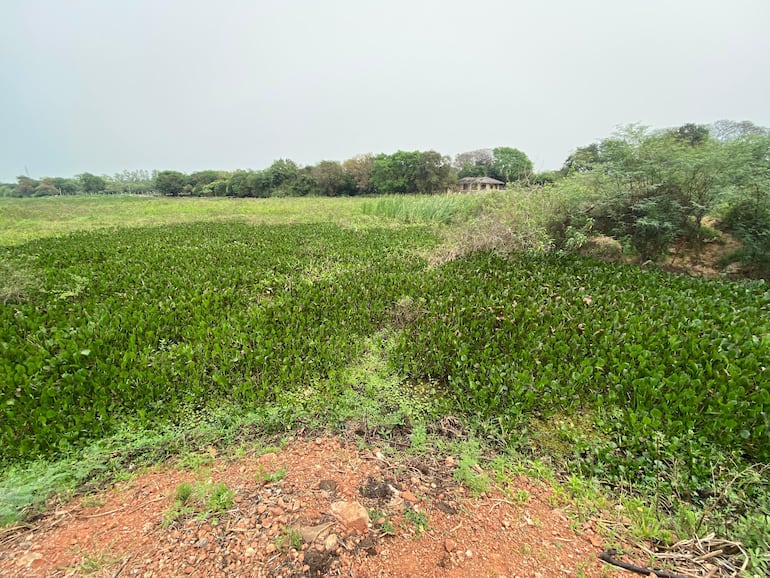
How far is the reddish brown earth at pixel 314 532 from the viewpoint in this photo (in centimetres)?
153

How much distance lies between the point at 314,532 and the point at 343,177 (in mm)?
37971

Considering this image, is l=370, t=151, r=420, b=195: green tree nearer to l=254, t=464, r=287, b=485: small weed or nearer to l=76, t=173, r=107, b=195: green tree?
l=254, t=464, r=287, b=485: small weed

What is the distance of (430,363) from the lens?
330 cm

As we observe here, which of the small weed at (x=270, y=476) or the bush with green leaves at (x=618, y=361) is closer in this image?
the small weed at (x=270, y=476)

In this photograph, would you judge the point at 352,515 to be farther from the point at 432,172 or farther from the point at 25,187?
the point at 25,187

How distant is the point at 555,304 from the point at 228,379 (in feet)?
12.1

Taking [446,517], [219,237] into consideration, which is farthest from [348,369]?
[219,237]

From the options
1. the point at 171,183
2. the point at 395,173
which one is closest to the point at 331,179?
the point at 395,173

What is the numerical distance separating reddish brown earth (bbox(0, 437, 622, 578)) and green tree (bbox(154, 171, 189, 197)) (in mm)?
53231

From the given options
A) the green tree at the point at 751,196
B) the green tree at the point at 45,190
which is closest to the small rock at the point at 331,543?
the green tree at the point at 751,196

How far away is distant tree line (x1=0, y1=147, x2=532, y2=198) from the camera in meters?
32.2

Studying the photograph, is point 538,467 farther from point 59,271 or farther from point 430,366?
point 59,271

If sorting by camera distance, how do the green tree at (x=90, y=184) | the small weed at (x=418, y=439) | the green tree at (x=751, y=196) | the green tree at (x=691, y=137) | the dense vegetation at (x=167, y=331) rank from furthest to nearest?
the green tree at (x=90, y=184), the green tree at (x=691, y=137), the green tree at (x=751, y=196), the dense vegetation at (x=167, y=331), the small weed at (x=418, y=439)

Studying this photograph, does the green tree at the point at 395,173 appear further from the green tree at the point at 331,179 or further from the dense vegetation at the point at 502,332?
the dense vegetation at the point at 502,332
